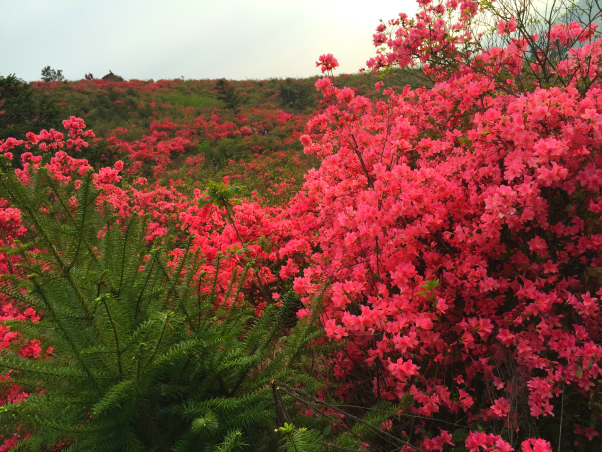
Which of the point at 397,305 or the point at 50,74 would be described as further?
the point at 50,74

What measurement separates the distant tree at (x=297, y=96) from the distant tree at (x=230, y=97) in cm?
261

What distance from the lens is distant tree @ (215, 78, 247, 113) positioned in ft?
69.0

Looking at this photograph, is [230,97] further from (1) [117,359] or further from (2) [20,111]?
(1) [117,359]

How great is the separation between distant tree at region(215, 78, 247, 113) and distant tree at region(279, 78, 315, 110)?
261cm

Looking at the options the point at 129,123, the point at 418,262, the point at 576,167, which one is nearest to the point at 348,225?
the point at 418,262

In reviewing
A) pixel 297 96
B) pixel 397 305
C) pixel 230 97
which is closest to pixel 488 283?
pixel 397 305

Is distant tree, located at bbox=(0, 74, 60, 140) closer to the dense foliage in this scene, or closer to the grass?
the dense foliage

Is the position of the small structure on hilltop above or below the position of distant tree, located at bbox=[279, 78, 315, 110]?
above

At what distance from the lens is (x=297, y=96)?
74.7 feet

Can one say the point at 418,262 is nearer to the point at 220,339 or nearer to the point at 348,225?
the point at 348,225

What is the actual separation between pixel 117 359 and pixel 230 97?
74.7 ft

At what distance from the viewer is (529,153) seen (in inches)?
69.5

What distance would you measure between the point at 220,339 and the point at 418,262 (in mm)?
1284

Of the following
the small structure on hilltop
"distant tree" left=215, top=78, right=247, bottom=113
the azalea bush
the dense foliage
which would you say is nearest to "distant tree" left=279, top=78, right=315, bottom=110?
"distant tree" left=215, top=78, right=247, bottom=113
